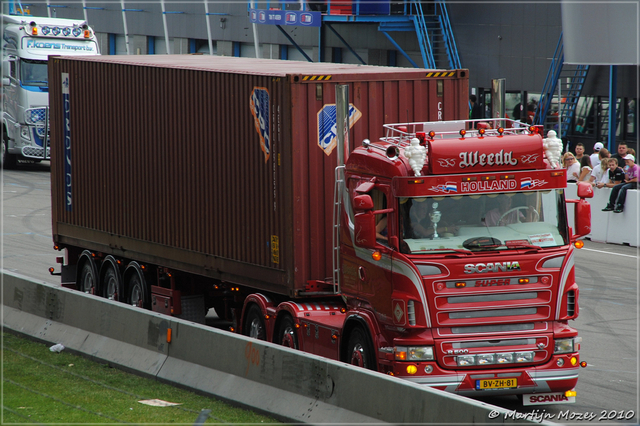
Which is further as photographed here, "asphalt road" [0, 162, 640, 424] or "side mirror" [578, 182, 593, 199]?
"asphalt road" [0, 162, 640, 424]

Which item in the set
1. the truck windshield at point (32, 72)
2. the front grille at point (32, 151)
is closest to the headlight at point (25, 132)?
the front grille at point (32, 151)

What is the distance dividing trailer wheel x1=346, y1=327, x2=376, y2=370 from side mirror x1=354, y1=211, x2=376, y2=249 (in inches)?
42.3

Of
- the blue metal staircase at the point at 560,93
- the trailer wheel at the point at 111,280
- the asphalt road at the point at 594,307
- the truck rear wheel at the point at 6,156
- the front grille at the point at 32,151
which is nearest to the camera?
the asphalt road at the point at 594,307

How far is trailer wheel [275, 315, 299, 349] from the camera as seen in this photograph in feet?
37.8

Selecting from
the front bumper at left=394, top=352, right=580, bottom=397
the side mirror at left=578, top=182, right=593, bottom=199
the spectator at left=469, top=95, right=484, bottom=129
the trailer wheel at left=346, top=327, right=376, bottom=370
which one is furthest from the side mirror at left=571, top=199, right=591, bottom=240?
the spectator at left=469, top=95, right=484, bottom=129

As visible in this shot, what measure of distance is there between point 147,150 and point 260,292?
3141mm

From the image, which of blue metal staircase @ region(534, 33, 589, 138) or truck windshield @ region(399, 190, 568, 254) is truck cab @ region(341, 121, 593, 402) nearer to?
truck windshield @ region(399, 190, 568, 254)

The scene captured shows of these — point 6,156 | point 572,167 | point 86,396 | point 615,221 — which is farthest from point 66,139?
point 6,156

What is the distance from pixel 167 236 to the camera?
1444 centimetres

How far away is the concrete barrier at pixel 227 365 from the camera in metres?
8.05

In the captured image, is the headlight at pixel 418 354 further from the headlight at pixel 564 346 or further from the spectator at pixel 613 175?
the spectator at pixel 613 175

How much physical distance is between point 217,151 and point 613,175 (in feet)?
39.5

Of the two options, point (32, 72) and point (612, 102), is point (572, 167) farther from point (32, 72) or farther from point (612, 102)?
point (32, 72)

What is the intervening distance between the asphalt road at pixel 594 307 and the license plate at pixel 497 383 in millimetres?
516
